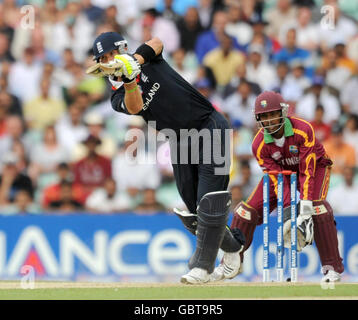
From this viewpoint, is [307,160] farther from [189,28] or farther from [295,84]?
[189,28]

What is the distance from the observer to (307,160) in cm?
773

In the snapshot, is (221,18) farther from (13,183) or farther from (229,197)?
(229,197)

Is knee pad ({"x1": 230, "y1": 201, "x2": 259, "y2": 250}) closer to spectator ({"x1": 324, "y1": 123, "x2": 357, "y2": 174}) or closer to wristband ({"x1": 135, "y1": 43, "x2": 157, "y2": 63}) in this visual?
wristband ({"x1": 135, "y1": 43, "x2": 157, "y2": 63})

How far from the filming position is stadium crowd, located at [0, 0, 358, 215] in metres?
11.0

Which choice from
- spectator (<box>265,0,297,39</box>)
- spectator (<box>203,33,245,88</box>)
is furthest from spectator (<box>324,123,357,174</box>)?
spectator (<box>265,0,297,39</box>)

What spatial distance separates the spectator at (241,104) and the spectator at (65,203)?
227 cm

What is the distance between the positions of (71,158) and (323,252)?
4.41 m

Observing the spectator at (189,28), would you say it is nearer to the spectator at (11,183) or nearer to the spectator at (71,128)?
the spectator at (71,128)

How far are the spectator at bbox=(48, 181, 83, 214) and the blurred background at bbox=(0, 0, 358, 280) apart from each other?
0.05ft

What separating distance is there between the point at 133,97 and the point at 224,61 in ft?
18.5

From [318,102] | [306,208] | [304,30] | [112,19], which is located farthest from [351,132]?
[306,208]

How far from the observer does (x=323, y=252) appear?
26.0ft

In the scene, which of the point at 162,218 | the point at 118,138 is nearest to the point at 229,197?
the point at 162,218

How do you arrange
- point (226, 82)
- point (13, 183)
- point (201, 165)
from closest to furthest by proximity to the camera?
1. point (201, 165)
2. point (13, 183)
3. point (226, 82)
